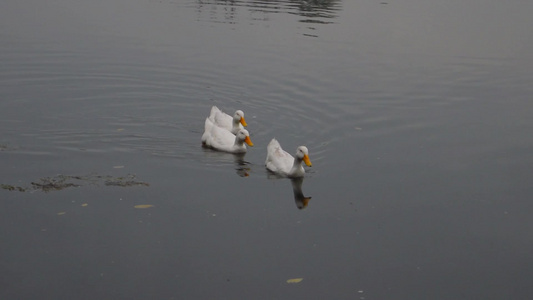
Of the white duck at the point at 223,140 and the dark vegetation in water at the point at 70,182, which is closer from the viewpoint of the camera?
the dark vegetation in water at the point at 70,182

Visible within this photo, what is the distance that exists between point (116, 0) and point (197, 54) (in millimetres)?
11667

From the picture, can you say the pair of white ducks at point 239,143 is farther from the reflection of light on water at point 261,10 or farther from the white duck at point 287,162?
the reflection of light on water at point 261,10

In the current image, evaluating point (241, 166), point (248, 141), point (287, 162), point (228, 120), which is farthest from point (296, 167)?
point (228, 120)

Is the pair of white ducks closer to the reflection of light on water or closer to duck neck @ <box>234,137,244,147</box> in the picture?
duck neck @ <box>234,137,244,147</box>

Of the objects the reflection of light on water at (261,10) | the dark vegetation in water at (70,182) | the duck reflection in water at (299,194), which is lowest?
the duck reflection in water at (299,194)

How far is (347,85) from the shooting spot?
69.3ft

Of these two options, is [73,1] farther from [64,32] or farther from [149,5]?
[64,32]

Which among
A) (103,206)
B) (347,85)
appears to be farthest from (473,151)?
(103,206)

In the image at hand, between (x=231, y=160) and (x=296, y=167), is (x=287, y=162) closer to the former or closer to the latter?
(x=296, y=167)

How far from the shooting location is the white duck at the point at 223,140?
50.5ft

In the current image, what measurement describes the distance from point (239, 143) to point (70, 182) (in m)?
4.00

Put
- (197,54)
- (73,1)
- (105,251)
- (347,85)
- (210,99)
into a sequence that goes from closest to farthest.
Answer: (105,251), (210,99), (347,85), (197,54), (73,1)

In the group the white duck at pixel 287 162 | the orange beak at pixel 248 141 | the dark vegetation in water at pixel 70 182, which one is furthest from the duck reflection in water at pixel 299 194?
the dark vegetation in water at pixel 70 182

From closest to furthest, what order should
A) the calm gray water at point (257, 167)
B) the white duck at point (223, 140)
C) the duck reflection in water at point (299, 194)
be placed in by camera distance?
the calm gray water at point (257, 167) < the duck reflection in water at point (299, 194) < the white duck at point (223, 140)
